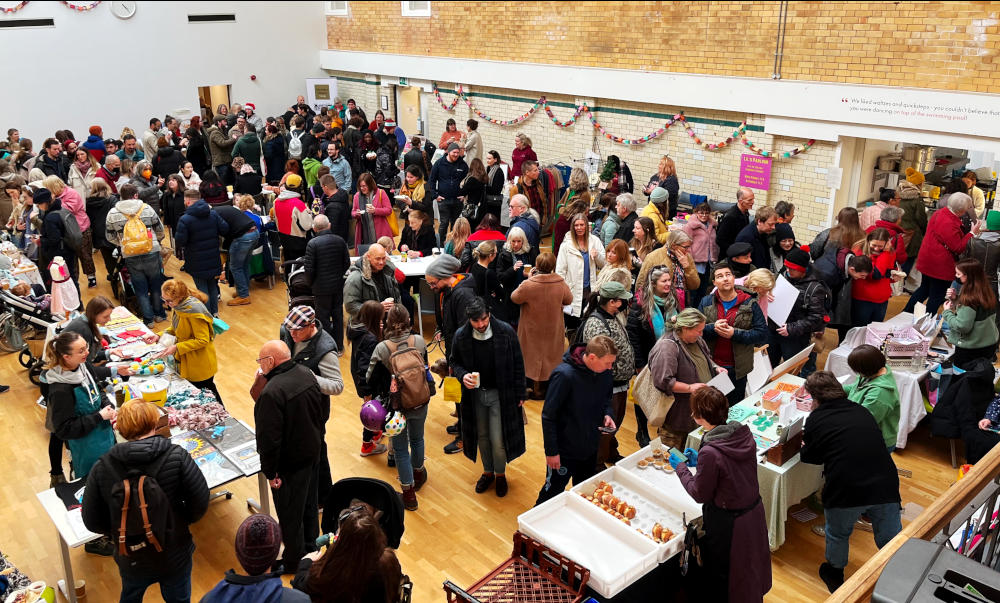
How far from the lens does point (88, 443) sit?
17.1 feet

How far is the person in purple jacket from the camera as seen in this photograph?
3.94 m

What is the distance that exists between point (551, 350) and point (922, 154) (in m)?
6.97

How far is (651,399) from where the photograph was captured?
5.61m

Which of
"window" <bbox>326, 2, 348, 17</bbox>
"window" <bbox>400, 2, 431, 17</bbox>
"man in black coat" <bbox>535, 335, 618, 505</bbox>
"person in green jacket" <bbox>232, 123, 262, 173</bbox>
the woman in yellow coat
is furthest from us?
"window" <bbox>326, 2, 348, 17</bbox>

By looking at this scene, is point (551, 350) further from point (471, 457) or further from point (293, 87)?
point (293, 87)

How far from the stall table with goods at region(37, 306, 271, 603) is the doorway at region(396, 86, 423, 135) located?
12257mm

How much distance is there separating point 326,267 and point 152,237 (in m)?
2.43

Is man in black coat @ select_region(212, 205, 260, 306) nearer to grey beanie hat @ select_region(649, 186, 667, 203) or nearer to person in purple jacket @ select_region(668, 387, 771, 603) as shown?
grey beanie hat @ select_region(649, 186, 667, 203)

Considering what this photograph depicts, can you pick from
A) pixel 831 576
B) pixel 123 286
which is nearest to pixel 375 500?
pixel 831 576

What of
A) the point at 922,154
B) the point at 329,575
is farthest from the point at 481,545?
the point at 922,154

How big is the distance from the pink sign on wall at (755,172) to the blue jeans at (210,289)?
24.0 ft

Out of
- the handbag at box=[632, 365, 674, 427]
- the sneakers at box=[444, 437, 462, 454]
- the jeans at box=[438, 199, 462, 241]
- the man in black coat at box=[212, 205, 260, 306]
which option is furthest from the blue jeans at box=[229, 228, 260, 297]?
the handbag at box=[632, 365, 674, 427]

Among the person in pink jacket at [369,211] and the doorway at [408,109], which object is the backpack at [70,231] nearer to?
the person in pink jacket at [369,211]

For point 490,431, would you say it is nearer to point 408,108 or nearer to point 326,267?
point 326,267
